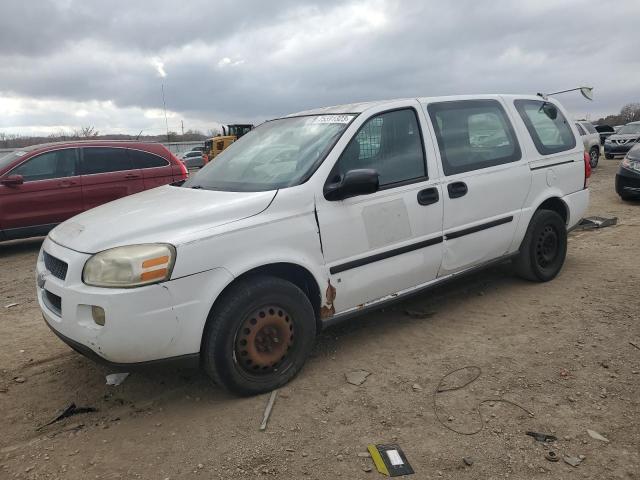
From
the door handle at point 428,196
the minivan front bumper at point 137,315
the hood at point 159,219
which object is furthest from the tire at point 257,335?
the door handle at point 428,196

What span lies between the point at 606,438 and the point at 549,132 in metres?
3.14

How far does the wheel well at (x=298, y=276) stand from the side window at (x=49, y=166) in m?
6.18

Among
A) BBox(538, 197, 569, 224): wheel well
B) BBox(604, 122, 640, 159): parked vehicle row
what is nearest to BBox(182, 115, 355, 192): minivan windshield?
BBox(538, 197, 569, 224): wheel well

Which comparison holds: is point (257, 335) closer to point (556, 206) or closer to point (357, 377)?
point (357, 377)

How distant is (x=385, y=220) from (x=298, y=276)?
742 mm

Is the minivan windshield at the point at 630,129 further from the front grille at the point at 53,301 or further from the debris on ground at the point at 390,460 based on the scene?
the front grille at the point at 53,301

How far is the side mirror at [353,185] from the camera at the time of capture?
3.23 meters

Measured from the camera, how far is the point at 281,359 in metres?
3.23

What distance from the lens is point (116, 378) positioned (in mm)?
3484

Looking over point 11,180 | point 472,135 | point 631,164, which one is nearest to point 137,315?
point 472,135

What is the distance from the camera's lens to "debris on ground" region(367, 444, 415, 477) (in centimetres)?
241

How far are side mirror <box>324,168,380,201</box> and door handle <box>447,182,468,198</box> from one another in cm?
88

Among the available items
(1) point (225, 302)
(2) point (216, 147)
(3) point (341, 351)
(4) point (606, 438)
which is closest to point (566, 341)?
(4) point (606, 438)

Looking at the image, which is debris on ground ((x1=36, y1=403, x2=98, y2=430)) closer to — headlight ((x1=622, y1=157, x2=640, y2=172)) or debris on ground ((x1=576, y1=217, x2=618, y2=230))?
debris on ground ((x1=576, y1=217, x2=618, y2=230))
